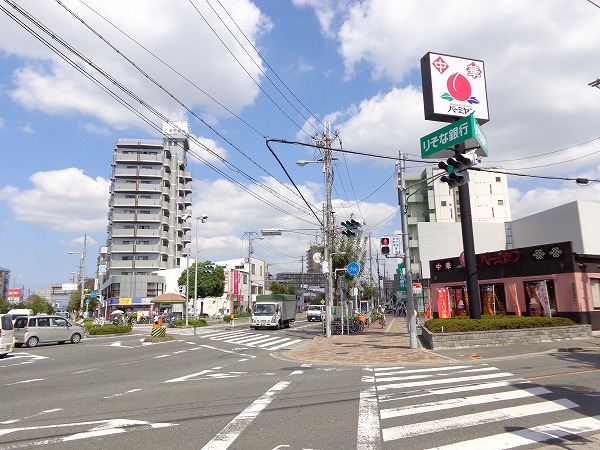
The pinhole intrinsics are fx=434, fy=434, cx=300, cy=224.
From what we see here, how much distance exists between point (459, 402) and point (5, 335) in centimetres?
1918

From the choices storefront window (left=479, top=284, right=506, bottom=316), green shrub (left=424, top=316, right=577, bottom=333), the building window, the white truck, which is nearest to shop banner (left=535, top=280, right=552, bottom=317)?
the building window

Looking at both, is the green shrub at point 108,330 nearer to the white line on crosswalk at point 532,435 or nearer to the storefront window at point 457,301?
the storefront window at point 457,301

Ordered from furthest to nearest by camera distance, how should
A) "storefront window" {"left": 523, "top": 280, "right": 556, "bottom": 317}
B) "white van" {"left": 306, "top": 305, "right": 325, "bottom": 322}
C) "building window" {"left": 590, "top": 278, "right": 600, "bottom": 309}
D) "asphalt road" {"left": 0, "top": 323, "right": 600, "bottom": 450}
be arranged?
1. "white van" {"left": 306, "top": 305, "right": 325, "bottom": 322}
2. "storefront window" {"left": 523, "top": 280, "right": 556, "bottom": 317}
3. "building window" {"left": 590, "top": 278, "right": 600, "bottom": 309}
4. "asphalt road" {"left": 0, "top": 323, "right": 600, "bottom": 450}

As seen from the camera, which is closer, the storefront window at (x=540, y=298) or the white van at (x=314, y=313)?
the storefront window at (x=540, y=298)

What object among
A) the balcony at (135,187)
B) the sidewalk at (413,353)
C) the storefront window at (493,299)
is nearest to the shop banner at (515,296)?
the storefront window at (493,299)

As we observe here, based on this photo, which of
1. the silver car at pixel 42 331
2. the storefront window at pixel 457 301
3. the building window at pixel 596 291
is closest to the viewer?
the building window at pixel 596 291

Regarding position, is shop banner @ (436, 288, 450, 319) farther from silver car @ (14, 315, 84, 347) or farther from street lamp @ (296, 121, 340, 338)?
silver car @ (14, 315, 84, 347)

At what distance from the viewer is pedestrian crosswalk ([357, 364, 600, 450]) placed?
5980 millimetres

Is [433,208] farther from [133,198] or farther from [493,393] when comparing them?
[493,393]

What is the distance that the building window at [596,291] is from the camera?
23.5 metres

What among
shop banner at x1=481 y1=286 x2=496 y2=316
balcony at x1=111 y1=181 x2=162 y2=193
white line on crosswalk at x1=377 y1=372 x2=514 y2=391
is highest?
balcony at x1=111 y1=181 x2=162 y2=193

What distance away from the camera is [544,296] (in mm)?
24234

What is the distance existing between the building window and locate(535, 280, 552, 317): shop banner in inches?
86.3

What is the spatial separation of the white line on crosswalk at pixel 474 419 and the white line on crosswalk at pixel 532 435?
612 millimetres
